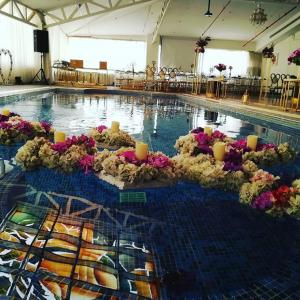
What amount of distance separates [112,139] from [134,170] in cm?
107

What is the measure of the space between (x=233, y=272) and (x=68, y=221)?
2.85 feet

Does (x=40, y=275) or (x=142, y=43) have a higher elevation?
(x=142, y=43)

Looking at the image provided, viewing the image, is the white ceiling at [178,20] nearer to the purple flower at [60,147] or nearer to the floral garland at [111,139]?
the floral garland at [111,139]

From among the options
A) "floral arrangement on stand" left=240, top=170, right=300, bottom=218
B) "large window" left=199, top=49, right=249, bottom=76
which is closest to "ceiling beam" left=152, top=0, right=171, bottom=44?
"large window" left=199, top=49, right=249, bottom=76

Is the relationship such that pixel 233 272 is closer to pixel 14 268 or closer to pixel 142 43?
pixel 14 268

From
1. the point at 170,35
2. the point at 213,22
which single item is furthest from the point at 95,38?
the point at 213,22

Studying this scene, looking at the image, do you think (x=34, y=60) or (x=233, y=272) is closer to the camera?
(x=233, y=272)

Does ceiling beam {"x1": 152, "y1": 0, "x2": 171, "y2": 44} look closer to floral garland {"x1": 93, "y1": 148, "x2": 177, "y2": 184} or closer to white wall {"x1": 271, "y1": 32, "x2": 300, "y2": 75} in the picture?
white wall {"x1": 271, "y1": 32, "x2": 300, "y2": 75}

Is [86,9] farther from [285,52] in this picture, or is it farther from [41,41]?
[285,52]

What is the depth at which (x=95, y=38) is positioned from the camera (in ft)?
53.6

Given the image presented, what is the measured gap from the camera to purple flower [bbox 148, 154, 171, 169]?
2.17 meters

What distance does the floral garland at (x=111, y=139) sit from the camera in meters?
3.09

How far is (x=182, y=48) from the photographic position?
16219mm

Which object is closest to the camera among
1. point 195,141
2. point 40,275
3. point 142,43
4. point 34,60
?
point 40,275
